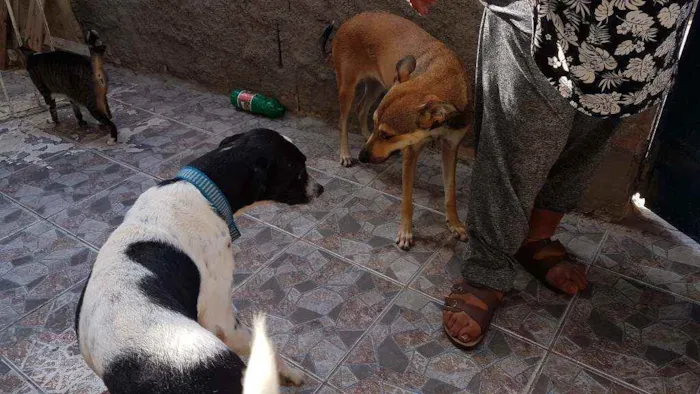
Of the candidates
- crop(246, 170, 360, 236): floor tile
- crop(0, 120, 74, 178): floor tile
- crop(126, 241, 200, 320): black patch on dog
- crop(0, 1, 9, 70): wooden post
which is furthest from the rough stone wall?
crop(126, 241, 200, 320): black patch on dog

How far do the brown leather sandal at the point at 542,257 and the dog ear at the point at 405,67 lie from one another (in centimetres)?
98

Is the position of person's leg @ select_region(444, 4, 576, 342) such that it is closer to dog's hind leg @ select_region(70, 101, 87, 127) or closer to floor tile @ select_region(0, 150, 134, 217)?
floor tile @ select_region(0, 150, 134, 217)

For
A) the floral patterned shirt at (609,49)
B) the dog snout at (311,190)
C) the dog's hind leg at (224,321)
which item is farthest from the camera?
the dog snout at (311,190)

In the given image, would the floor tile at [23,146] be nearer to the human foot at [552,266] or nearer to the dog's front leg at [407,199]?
the dog's front leg at [407,199]

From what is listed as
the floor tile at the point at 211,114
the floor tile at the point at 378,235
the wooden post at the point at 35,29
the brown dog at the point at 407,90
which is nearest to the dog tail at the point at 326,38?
the brown dog at the point at 407,90

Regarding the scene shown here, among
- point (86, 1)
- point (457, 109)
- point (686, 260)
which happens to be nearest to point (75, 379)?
point (457, 109)

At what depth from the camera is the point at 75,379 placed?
6.33 feet

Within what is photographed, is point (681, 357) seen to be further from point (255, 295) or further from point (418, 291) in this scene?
point (255, 295)

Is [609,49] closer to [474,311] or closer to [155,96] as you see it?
[474,311]

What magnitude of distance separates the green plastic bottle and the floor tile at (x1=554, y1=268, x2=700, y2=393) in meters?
2.57

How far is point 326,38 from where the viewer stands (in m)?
3.37

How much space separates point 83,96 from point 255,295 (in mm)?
2366

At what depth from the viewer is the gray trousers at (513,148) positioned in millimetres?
1678

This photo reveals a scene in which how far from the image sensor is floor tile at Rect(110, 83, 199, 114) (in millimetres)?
4246
